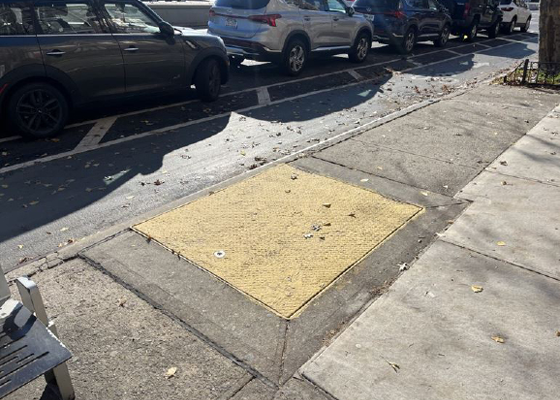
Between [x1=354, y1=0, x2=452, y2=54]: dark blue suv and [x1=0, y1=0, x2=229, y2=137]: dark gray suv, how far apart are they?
8351mm

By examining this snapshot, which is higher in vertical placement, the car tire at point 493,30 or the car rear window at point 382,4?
the car rear window at point 382,4

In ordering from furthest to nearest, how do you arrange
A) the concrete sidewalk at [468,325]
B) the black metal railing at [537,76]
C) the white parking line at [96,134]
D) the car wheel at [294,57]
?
the black metal railing at [537,76] < the car wheel at [294,57] < the white parking line at [96,134] < the concrete sidewalk at [468,325]

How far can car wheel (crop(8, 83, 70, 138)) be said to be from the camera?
6188 millimetres

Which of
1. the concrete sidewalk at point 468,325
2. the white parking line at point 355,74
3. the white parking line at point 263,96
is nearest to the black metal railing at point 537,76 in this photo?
the white parking line at point 355,74

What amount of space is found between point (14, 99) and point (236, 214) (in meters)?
3.62

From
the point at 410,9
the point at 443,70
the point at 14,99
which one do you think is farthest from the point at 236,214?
the point at 410,9

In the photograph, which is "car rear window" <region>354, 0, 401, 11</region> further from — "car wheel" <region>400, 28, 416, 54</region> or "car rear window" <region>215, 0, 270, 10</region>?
"car rear window" <region>215, 0, 270, 10</region>

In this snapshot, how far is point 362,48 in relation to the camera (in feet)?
43.0

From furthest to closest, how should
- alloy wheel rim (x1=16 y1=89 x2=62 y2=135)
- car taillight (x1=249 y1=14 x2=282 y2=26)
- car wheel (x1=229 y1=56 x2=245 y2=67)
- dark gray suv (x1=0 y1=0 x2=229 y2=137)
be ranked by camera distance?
1. car wheel (x1=229 y1=56 x2=245 y2=67)
2. car taillight (x1=249 y1=14 x2=282 y2=26)
3. alloy wheel rim (x1=16 y1=89 x2=62 y2=135)
4. dark gray suv (x1=0 y1=0 x2=229 y2=137)

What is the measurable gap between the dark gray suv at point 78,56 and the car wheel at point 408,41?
8.89 meters

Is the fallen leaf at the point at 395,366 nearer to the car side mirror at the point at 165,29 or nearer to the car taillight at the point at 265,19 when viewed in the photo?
the car side mirror at the point at 165,29

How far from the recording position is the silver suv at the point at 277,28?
10164 millimetres

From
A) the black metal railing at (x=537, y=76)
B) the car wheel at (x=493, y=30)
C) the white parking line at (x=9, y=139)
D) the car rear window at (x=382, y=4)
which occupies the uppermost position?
the car rear window at (x=382, y=4)

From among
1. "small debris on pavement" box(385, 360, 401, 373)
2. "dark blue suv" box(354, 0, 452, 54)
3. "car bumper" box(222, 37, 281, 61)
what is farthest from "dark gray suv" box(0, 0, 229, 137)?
"dark blue suv" box(354, 0, 452, 54)
